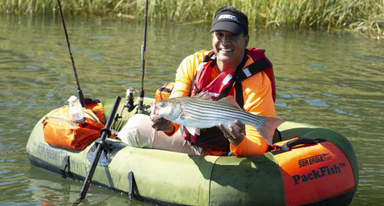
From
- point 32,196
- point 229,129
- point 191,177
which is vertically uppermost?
point 229,129

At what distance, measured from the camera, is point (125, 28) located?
15789 mm

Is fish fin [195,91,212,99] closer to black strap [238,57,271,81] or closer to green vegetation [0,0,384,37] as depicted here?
black strap [238,57,271,81]

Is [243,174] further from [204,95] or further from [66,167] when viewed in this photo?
[66,167]

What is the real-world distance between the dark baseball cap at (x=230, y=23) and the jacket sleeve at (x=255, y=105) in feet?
1.52

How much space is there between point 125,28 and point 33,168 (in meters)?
9.54

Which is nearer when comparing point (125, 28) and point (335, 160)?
point (335, 160)

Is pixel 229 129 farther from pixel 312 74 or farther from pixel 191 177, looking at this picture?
pixel 312 74

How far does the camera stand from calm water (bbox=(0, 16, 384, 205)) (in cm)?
633

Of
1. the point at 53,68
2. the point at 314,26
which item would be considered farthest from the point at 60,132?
the point at 314,26

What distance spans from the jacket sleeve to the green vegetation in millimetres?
10128

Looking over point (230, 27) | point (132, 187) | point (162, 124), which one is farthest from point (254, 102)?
point (132, 187)

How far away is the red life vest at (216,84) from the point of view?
5.25 meters

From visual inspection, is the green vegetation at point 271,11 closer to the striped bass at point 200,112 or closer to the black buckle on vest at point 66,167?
the black buckle on vest at point 66,167

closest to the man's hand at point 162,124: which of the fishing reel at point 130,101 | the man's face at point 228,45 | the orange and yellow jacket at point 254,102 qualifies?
the orange and yellow jacket at point 254,102
